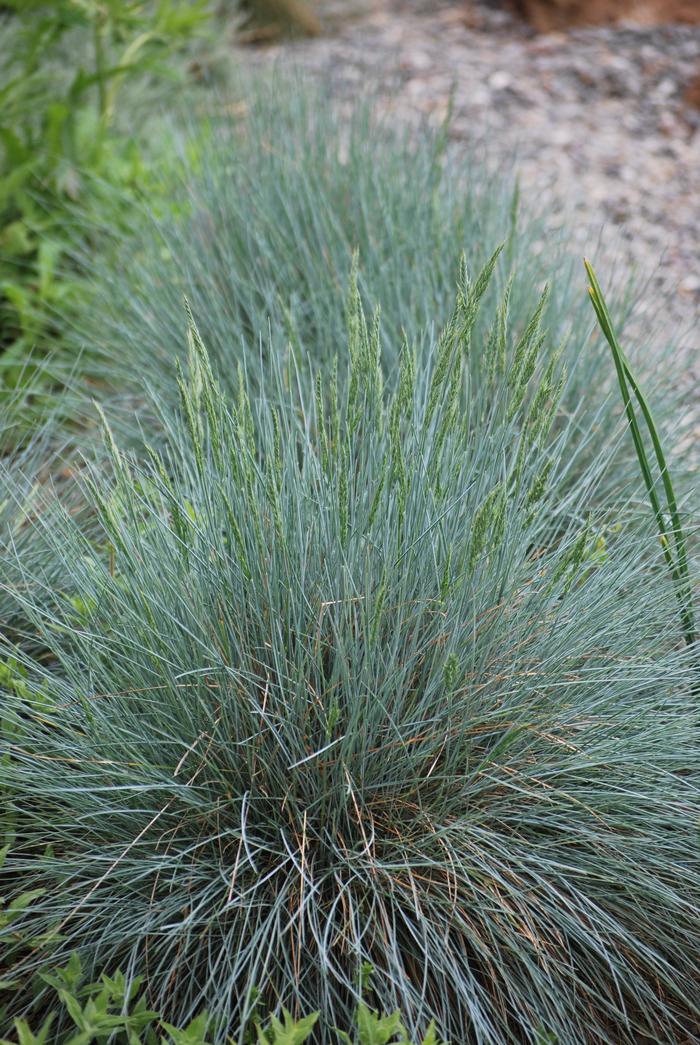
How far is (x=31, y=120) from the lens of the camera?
3.82 metres

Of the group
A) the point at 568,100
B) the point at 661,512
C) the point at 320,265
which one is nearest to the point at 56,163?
the point at 320,265

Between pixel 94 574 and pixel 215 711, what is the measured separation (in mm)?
275

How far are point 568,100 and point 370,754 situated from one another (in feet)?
14.3

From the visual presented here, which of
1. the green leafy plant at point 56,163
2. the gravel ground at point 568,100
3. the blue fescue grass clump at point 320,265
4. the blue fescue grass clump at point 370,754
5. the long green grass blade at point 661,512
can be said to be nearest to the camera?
the blue fescue grass clump at point 370,754

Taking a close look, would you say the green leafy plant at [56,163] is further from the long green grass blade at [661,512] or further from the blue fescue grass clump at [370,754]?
the long green grass blade at [661,512]

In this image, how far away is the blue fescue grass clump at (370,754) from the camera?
141 centimetres

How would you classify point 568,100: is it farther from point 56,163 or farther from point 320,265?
point 320,265

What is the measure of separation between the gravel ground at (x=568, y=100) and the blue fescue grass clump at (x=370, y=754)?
194cm

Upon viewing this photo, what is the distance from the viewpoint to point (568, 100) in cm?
496

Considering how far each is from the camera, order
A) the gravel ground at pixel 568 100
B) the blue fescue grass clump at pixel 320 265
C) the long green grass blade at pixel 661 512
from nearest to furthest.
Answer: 1. the long green grass blade at pixel 661 512
2. the blue fescue grass clump at pixel 320 265
3. the gravel ground at pixel 568 100

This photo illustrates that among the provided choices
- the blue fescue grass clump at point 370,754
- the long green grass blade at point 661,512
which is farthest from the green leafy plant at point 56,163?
the long green grass blade at point 661,512

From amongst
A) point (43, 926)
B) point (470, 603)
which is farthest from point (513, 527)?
point (43, 926)

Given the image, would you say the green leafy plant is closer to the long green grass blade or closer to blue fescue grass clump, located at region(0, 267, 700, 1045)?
blue fescue grass clump, located at region(0, 267, 700, 1045)

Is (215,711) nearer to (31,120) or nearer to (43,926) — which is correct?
(43,926)
